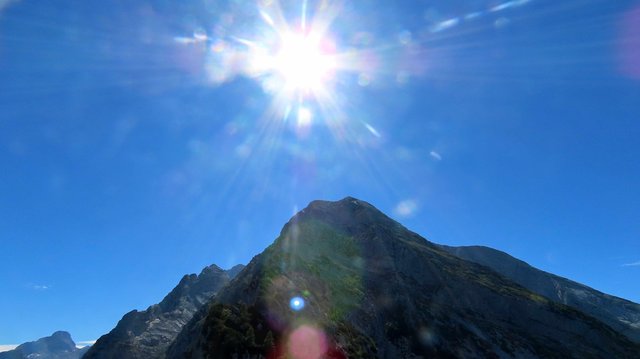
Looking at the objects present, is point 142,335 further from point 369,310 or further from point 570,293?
point 570,293

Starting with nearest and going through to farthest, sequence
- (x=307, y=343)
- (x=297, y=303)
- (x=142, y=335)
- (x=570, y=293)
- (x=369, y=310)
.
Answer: (x=307, y=343)
(x=297, y=303)
(x=369, y=310)
(x=142, y=335)
(x=570, y=293)

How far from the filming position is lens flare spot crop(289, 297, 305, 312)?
49.8m

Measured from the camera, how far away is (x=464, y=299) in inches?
3194

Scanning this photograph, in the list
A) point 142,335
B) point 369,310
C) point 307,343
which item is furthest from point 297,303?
point 142,335

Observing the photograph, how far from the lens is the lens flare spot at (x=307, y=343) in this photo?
4162cm

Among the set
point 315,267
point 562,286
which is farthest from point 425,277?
point 562,286

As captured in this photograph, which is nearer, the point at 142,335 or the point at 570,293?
the point at 142,335

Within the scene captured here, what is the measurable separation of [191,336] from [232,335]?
30.8 feet

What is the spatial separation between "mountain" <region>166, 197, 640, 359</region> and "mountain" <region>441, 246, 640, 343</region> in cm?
6613

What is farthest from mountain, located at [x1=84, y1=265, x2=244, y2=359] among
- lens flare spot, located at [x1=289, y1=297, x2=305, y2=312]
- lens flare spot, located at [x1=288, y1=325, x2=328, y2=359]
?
lens flare spot, located at [x1=288, y1=325, x2=328, y2=359]

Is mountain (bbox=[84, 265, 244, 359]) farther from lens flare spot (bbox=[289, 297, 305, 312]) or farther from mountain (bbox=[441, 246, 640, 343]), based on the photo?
mountain (bbox=[441, 246, 640, 343])

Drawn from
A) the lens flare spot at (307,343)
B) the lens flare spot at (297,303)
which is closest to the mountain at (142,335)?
the lens flare spot at (297,303)

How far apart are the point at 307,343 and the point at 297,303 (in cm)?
751

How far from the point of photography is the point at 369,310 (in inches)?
2576
